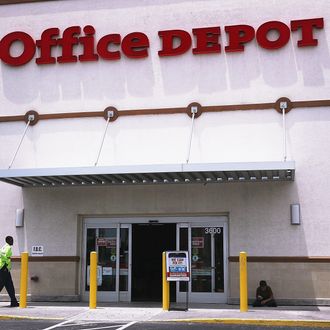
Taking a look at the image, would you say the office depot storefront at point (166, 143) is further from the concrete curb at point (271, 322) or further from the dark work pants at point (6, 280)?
the concrete curb at point (271, 322)

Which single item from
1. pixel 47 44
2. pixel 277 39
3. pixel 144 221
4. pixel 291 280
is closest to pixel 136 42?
pixel 47 44

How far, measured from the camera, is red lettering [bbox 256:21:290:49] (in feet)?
56.0

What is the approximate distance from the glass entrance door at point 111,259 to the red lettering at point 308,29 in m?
7.34

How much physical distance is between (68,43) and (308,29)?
23.6 ft

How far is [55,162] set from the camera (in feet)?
58.6

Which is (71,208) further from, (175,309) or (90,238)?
(175,309)

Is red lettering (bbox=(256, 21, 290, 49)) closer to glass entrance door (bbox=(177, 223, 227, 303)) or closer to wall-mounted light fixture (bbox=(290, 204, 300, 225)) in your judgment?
wall-mounted light fixture (bbox=(290, 204, 300, 225))

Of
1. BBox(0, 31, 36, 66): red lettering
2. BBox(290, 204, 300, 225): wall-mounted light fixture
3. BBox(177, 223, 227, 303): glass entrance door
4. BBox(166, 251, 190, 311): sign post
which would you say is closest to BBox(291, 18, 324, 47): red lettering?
BBox(290, 204, 300, 225): wall-mounted light fixture

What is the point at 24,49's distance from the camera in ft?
61.5

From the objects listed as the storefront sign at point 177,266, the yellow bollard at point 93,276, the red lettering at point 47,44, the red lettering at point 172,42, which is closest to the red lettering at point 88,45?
the red lettering at point 47,44

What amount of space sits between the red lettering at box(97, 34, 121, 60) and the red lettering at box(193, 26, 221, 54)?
8.07 ft

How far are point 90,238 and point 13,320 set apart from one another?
474 cm

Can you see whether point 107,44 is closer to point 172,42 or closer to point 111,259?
point 172,42

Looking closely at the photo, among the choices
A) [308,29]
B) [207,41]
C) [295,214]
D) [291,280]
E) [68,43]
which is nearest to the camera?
[291,280]
